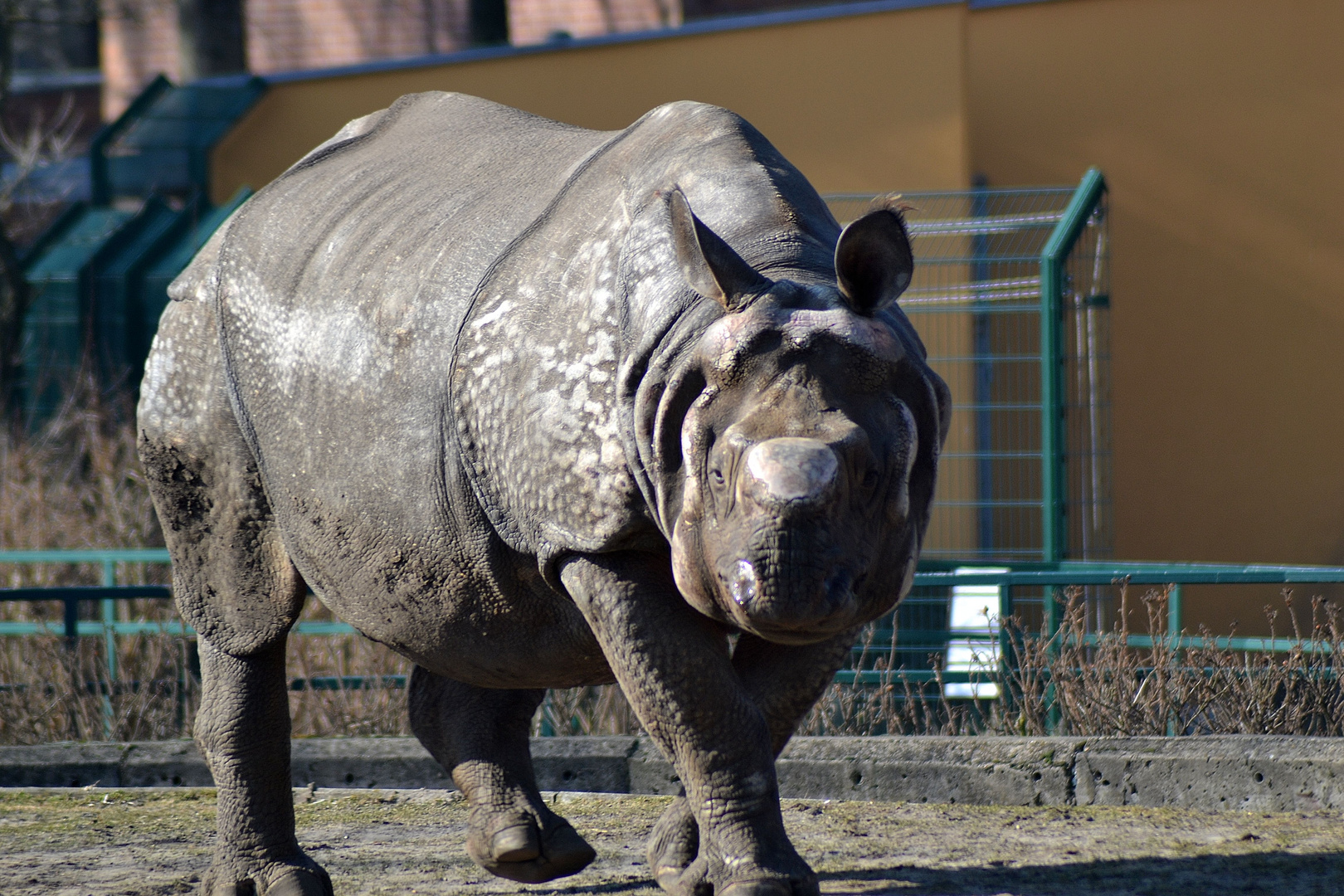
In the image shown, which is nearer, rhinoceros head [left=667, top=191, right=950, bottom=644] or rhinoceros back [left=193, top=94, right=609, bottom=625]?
rhinoceros head [left=667, top=191, right=950, bottom=644]

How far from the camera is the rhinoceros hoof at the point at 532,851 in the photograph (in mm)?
3881

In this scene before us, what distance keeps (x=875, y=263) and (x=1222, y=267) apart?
25.5ft

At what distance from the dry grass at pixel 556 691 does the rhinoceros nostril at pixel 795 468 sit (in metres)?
3.05

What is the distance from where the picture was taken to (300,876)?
12.9ft

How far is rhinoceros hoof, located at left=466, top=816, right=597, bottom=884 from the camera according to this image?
3.88 meters

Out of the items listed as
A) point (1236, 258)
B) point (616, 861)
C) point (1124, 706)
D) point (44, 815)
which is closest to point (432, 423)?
point (616, 861)

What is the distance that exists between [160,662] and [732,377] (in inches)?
188

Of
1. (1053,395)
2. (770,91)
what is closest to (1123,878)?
(1053,395)

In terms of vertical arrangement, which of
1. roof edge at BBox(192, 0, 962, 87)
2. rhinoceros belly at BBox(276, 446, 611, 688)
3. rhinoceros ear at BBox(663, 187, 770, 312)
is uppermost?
roof edge at BBox(192, 0, 962, 87)

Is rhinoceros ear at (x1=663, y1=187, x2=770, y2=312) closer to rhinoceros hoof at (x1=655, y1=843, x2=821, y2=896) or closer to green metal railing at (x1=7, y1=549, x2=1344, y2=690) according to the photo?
rhinoceros hoof at (x1=655, y1=843, x2=821, y2=896)

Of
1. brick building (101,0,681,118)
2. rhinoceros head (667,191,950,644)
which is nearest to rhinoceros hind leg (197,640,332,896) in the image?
rhinoceros head (667,191,950,644)

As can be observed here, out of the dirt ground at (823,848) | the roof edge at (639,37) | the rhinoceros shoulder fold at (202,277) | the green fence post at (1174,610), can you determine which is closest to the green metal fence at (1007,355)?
the roof edge at (639,37)

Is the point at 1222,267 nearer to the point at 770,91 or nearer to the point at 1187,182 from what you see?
the point at 1187,182

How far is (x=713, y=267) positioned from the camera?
8.98ft
